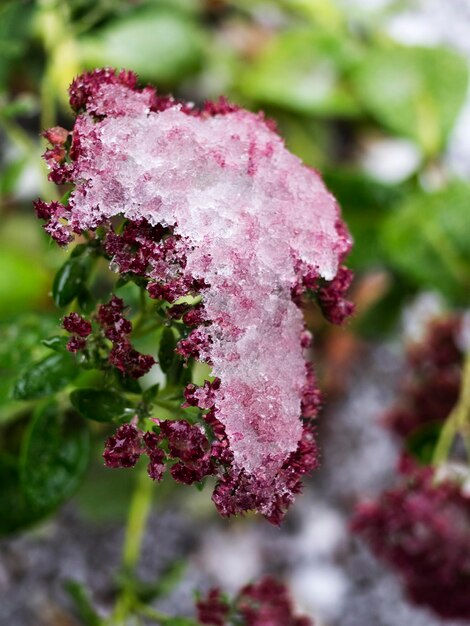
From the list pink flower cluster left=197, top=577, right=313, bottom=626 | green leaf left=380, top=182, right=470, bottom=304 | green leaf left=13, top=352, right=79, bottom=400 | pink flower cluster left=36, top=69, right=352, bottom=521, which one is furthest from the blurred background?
pink flower cluster left=36, top=69, right=352, bottom=521

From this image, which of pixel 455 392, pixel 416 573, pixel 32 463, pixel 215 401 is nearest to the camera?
pixel 215 401

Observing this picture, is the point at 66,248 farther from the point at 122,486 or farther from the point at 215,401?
the point at 122,486

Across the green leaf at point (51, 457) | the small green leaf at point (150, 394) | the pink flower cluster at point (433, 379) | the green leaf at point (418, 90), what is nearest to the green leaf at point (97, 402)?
the small green leaf at point (150, 394)

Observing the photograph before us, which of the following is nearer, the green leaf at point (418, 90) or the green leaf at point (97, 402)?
the green leaf at point (97, 402)

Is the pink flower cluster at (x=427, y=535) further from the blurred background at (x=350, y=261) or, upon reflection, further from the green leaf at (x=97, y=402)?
the green leaf at (x=97, y=402)

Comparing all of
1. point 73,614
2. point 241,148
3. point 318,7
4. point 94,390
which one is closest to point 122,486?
point 73,614

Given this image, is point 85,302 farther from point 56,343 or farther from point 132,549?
point 132,549

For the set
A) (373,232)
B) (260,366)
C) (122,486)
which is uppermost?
(260,366)
